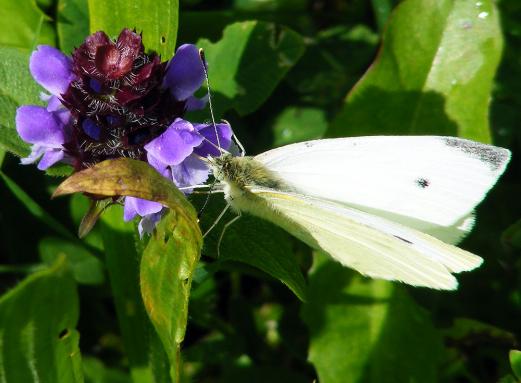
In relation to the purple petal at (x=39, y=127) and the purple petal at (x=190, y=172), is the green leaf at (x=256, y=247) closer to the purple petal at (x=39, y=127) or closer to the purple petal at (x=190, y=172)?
the purple petal at (x=190, y=172)

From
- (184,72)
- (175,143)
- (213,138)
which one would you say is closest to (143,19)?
(184,72)

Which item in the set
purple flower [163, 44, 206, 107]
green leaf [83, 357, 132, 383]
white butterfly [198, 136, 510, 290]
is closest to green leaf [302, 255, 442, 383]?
white butterfly [198, 136, 510, 290]

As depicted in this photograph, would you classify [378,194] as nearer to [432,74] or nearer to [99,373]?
[432,74]

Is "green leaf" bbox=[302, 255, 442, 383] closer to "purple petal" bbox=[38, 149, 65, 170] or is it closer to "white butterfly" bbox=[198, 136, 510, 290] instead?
"white butterfly" bbox=[198, 136, 510, 290]

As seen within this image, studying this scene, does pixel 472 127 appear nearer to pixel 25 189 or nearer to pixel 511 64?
pixel 511 64

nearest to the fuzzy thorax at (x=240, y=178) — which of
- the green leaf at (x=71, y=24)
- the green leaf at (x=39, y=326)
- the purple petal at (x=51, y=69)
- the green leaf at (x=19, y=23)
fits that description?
the purple petal at (x=51, y=69)
